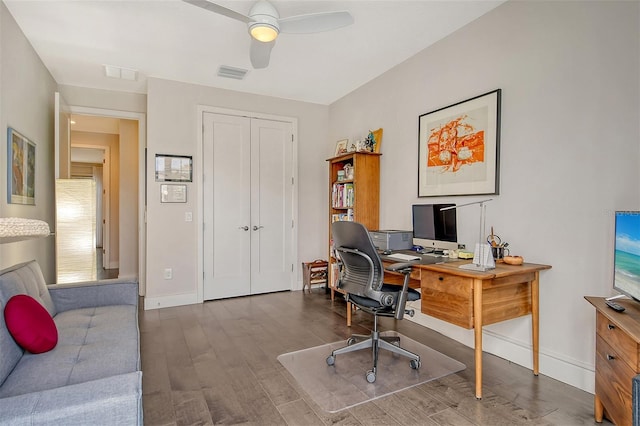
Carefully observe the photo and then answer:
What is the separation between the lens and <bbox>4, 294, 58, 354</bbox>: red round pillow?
63.5 inches

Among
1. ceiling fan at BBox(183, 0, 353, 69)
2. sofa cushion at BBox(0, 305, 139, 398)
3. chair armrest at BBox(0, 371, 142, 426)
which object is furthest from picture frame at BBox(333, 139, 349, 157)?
chair armrest at BBox(0, 371, 142, 426)

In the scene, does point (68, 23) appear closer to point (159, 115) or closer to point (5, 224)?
point (159, 115)

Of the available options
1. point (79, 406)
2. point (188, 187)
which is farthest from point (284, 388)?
point (188, 187)

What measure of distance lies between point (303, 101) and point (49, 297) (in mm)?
3664

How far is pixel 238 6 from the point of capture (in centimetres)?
258

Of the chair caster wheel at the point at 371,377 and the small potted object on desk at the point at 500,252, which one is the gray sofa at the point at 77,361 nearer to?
the chair caster wheel at the point at 371,377

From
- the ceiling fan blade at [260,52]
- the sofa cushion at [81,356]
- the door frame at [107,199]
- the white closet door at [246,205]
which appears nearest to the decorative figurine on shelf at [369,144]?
the white closet door at [246,205]

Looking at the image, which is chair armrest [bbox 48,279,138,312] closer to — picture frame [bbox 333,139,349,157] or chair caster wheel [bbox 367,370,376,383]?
chair caster wheel [bbox 367,370,376,383]

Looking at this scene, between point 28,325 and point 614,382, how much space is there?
2753mm

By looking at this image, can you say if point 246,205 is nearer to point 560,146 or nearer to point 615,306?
point 560,146

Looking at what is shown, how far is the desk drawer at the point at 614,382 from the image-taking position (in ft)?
4.74

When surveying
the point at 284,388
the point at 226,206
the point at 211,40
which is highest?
the point at 211,40

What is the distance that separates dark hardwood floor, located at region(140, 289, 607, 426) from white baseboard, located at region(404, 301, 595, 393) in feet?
0.18

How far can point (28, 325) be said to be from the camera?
1662 millimetres
